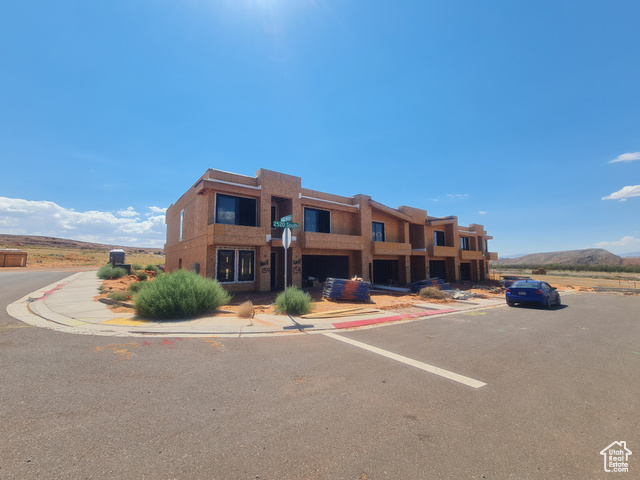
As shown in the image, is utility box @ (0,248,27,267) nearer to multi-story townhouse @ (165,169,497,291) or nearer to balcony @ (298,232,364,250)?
multi-story townhouse @ (165,169,497,291)

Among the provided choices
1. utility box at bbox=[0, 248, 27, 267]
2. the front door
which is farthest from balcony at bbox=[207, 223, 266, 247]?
utility box at bbox=[0, 248, 27, 267]

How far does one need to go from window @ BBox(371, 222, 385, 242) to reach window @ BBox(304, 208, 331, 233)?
520cm

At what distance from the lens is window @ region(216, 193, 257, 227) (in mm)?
16922

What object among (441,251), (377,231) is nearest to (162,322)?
(377,231)

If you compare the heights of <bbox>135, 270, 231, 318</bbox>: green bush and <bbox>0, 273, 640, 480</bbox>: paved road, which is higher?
<bbox>135, 270, 231, 318</bbox>: green bush

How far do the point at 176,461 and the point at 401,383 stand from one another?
331 centimetres

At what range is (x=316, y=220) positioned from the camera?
20.9m

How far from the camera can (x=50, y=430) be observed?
10.2ft

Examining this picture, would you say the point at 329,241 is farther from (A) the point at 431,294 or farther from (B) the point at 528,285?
(B) the point at 528,285

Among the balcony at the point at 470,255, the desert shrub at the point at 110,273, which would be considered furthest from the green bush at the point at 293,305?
the balcony at the point at 470,255

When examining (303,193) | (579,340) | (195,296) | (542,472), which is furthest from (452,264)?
(542,472)

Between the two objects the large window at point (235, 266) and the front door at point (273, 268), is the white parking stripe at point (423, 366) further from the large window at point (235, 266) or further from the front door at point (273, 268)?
the front door at point (273, 268)

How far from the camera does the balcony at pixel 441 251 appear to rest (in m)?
28.3

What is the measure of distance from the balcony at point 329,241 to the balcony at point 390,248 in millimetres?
1846
